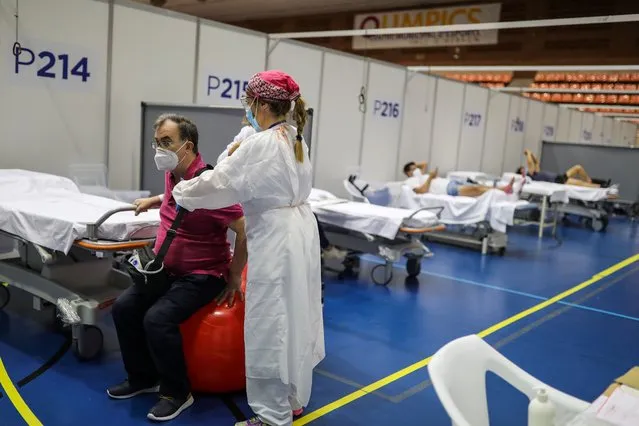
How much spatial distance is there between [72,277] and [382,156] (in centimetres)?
591

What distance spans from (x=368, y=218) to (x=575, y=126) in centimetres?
1331

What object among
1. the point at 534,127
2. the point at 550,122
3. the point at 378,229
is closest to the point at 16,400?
the point at 378,229

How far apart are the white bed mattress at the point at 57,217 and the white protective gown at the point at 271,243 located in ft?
2.60

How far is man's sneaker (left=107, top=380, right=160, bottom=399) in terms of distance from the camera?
330 cm

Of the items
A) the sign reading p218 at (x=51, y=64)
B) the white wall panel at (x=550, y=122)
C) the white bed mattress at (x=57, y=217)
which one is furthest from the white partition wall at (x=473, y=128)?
the white bed mattress at (x=57, y=217)

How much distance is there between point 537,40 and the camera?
952cm

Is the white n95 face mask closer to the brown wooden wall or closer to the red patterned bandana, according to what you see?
the red patterned bandana

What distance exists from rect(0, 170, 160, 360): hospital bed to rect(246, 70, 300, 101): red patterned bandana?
3.62ft

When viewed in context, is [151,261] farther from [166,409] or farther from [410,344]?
[410,344]

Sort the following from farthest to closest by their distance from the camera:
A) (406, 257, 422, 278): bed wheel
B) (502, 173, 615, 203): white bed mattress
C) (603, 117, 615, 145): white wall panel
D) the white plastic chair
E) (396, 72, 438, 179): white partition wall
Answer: (603, 117, 615, 145): white wall panel, (502, 173, 615, 203): white bed mattress, (396, 72, 438, 179): white partition wall, (406, 257, 422, 278): bed wheel, the white plastic chair

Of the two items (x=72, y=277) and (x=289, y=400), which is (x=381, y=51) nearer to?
(x=72, y=277)

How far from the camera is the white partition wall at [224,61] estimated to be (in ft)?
21.6

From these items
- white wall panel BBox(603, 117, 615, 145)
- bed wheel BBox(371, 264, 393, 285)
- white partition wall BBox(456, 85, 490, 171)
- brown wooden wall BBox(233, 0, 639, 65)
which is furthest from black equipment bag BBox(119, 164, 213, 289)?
white wall panel BBox(603, 117, 615, 145)

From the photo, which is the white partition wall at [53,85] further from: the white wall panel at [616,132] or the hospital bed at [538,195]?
the white wall panel at [616,132]
